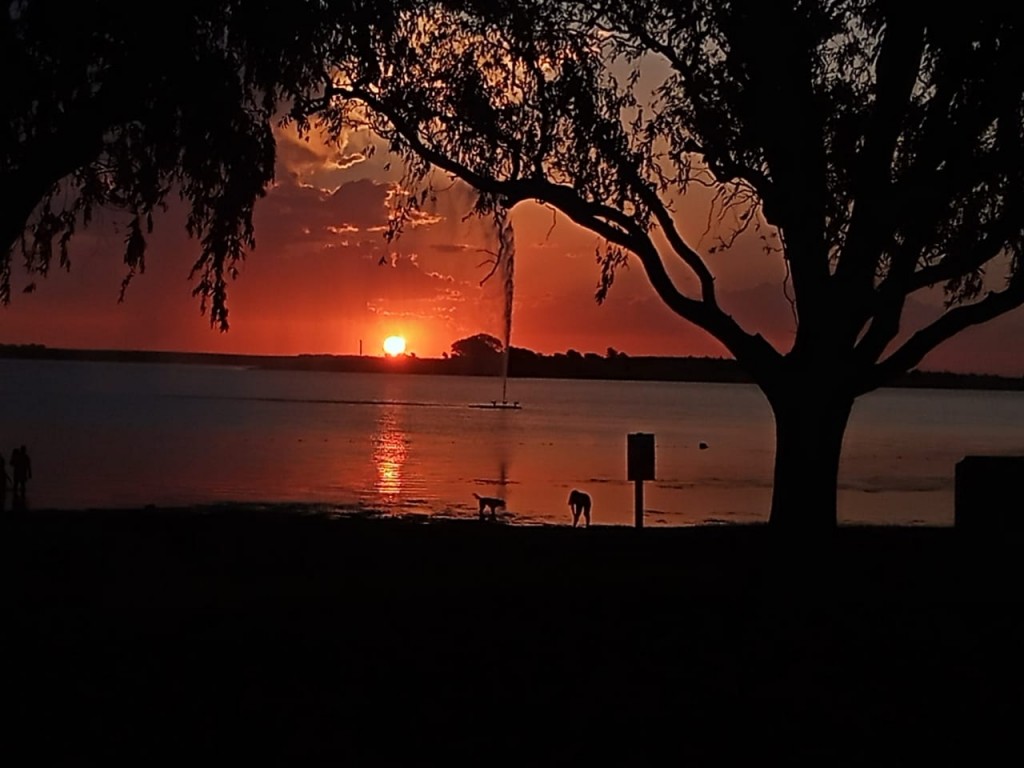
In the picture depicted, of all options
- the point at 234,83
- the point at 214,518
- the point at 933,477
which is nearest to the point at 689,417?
the point at 933,477

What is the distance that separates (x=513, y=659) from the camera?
7.07m

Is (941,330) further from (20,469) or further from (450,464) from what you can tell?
(450,464)

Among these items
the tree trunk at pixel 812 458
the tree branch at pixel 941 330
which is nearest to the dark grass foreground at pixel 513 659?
the tree trunk at pixel 812 458

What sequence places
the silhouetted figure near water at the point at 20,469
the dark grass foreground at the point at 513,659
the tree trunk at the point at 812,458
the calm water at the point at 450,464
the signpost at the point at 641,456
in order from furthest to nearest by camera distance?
the calm water at the point at 450,464, the silhouetted figure near water at the point at 20,469, the signpost at the point at 641,456, the tree trunk at the point at 812,458, the dark grass foreground at the point at 513,659

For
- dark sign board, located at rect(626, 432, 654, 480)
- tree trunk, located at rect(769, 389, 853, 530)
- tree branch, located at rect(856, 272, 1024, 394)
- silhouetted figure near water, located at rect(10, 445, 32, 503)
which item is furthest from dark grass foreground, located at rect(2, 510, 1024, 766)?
silhouetted figure near water, located at rect(10, 445, 32, 503)

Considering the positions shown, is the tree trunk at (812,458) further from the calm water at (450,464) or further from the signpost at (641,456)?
the calm water at (450,464)

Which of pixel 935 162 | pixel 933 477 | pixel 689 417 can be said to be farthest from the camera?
pixel 689 417

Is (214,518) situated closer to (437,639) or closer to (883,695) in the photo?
(437,639)

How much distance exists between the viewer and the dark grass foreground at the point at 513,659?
5566mm

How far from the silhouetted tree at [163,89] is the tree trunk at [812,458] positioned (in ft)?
14.9

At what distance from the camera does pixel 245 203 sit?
32.8 feet

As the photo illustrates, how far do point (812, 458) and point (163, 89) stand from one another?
5742mm

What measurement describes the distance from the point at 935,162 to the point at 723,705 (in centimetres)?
542

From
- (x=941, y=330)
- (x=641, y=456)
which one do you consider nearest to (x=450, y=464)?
(x=641, y=456)
